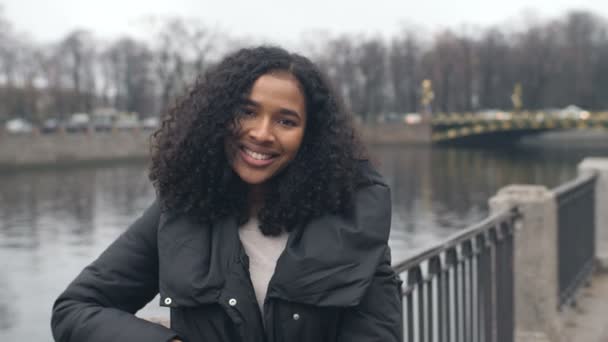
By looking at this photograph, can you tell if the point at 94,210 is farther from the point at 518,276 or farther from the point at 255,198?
the point at 255,198

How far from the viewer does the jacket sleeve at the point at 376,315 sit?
5.78 feet

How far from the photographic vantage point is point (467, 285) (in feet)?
12.3

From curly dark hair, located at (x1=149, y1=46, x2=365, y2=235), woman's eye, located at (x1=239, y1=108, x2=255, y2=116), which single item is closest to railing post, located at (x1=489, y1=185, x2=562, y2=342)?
curly dark hair, located at (x1=149, y1=46, x2=365, y2=235)

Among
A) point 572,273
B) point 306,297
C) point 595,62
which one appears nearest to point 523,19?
point 595,62

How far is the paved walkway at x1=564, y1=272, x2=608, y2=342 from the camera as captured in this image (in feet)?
16.8

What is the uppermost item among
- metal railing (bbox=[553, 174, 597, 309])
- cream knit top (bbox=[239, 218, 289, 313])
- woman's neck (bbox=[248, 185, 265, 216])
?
woman's neck (bbox=[248, 185, 265, 216])

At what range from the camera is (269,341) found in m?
1.70

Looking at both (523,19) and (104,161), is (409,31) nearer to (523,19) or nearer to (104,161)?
(523,19)

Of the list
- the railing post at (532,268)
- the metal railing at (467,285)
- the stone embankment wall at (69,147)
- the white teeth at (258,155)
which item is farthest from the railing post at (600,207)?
the stone embankment wall at (69,147)

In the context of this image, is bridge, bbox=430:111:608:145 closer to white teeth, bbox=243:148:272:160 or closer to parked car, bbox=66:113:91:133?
parked car, bbox=66:113:91:133

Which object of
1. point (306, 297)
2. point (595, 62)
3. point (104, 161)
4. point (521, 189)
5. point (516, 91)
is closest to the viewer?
point (306, 297)

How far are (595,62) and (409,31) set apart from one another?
47.9 feet

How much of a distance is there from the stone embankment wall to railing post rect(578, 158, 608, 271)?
28332 millimetres

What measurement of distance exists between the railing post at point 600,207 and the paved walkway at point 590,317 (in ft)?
1.85
